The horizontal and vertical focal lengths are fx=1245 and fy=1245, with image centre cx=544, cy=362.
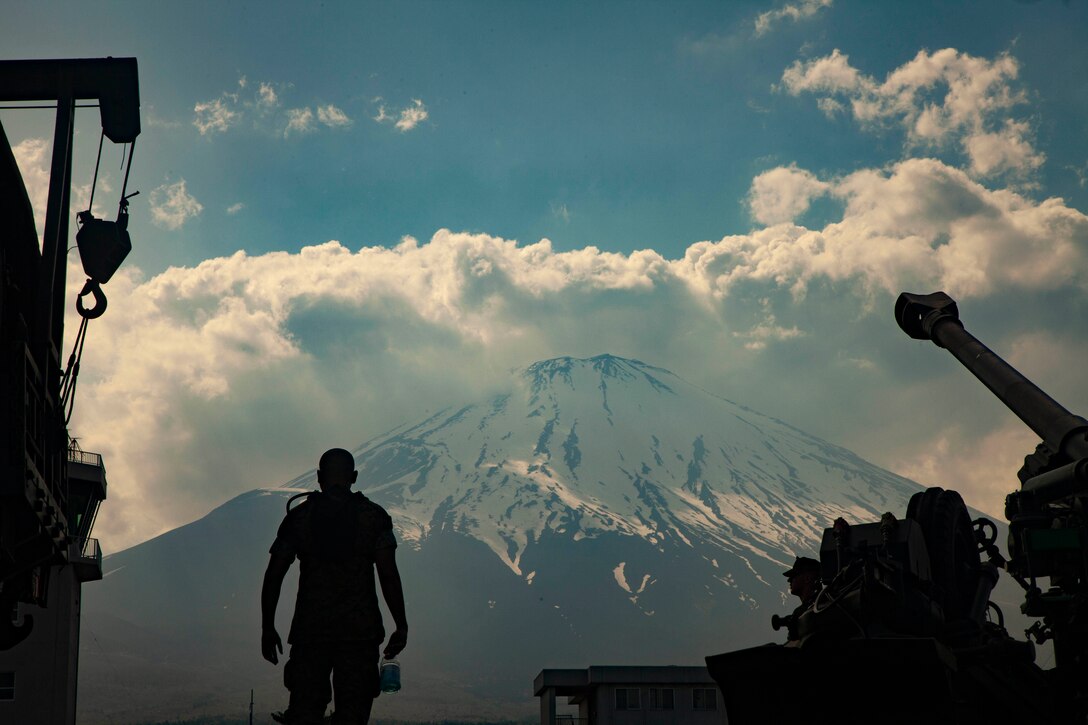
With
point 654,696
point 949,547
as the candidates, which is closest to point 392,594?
point 949,547

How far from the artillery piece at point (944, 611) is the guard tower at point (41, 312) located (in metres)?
5.99

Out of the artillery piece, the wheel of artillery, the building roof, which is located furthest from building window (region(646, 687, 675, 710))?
the wheel of artillery

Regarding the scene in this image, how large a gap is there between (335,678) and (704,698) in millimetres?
58575

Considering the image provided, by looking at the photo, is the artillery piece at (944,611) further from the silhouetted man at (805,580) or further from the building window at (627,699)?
the building window at (627,699)

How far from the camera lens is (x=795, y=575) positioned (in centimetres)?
1247

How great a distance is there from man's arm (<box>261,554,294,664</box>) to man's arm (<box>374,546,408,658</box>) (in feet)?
2.18

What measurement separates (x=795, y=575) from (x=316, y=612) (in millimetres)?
5469

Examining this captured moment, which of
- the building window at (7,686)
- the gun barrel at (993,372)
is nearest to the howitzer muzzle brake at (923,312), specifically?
the gun barrel at (993,372)

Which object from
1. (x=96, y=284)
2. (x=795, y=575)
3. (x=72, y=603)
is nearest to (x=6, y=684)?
(x=72, y=603)

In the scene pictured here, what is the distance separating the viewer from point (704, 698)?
64.7 meters

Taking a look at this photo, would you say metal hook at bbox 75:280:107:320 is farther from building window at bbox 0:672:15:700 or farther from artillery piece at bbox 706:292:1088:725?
building window at bbox 0:672:15:700

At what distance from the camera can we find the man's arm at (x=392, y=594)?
8.55 metres

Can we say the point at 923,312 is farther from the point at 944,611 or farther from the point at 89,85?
the point at 89,85

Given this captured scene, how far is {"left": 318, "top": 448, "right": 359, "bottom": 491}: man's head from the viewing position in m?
9.19
